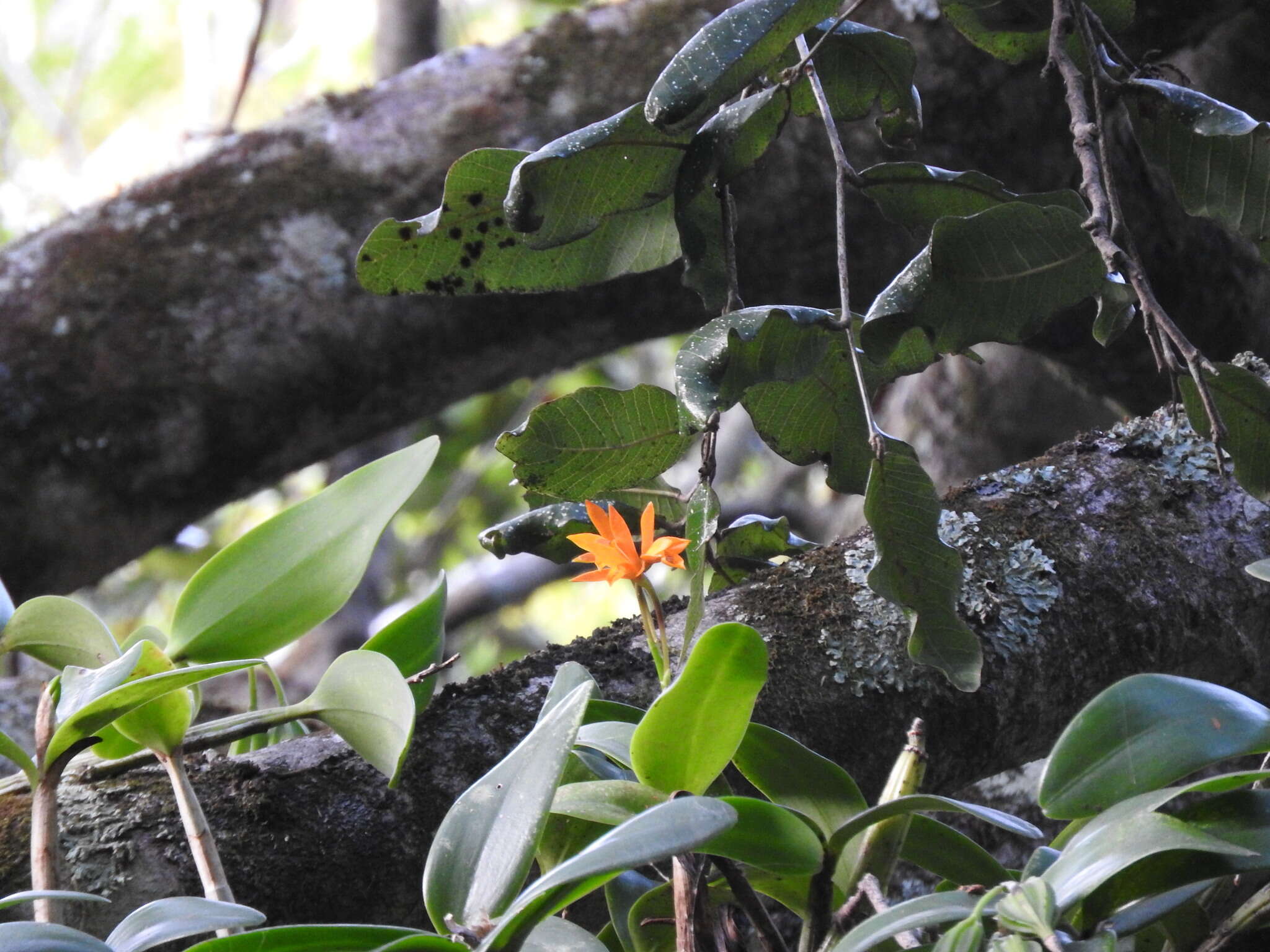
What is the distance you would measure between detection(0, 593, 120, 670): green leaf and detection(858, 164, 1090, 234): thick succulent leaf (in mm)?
437

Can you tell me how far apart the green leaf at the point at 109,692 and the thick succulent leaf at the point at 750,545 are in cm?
32

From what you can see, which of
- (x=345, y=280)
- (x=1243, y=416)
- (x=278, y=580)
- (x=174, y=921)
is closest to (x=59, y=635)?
(x=278, y=580)

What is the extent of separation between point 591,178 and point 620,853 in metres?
0.34

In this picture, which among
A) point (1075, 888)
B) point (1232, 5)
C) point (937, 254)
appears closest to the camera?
point (1075, 888)

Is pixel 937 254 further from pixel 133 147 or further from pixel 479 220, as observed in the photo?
pixel 133 147

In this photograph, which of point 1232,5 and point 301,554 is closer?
point 301,554

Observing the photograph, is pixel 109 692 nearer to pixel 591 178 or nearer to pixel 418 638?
pixel 418 638

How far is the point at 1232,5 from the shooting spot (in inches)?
45.8

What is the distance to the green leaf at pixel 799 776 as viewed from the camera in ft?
1.19

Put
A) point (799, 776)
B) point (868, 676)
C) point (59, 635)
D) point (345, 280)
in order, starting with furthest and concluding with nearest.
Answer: point (345, 280) < point (868, 676) < point (59, 635) < point (799, 776)

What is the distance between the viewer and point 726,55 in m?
0.42

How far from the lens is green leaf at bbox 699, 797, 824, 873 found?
311 mm

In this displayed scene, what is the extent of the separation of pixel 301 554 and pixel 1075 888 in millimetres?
341

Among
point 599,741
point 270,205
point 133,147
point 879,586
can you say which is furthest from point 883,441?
point 133,147
